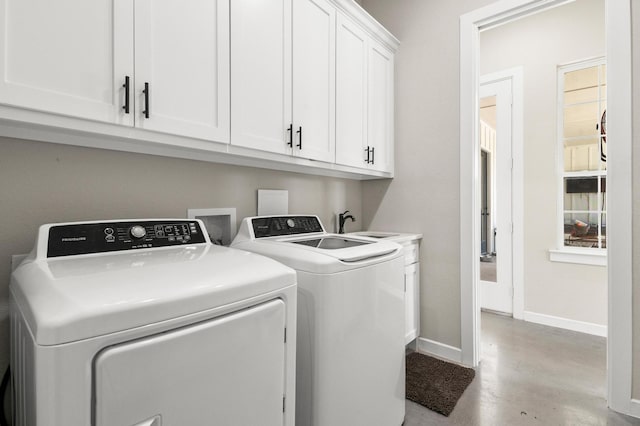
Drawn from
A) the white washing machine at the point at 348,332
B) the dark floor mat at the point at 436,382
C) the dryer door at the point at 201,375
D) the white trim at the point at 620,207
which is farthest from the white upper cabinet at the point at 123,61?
the white trim at the point at 620,207

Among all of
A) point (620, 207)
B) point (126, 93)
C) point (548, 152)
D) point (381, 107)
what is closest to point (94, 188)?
point (126, 93)

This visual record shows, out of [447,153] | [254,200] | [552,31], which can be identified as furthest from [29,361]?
[552,31]

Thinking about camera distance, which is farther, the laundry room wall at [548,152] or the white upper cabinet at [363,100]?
the laundry room wall at [548,152]

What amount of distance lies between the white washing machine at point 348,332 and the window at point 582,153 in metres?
2.51

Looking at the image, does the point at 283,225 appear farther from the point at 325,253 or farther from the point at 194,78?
the point at 194,78

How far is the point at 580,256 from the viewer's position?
286 cm

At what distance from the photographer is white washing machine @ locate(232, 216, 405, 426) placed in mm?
1173

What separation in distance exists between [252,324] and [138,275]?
0.33 metres

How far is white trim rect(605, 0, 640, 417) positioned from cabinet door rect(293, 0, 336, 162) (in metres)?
1.59

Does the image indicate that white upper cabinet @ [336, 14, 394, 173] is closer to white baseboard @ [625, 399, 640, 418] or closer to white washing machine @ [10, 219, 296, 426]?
white washing machine @ [10, 219, 296, 426]

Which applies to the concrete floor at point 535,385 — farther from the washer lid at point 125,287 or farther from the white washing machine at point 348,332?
the washer lid at point 125,287

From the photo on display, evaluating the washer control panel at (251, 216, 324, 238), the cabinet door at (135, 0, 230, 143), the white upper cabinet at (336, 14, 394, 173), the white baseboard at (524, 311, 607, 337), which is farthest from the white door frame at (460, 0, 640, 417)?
the cabinet door at (135, 0, 230, 143)

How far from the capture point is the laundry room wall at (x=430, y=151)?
92.1 inches

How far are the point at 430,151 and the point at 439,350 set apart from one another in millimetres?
1546
